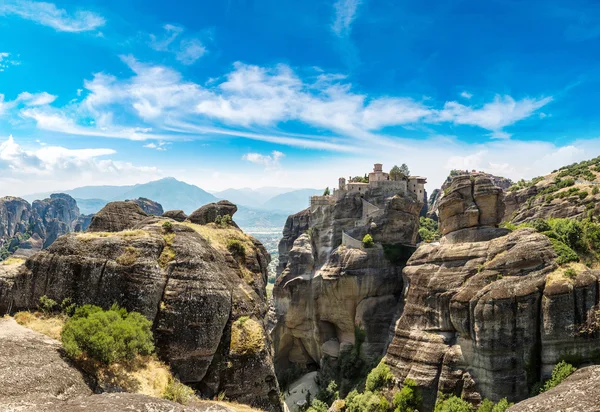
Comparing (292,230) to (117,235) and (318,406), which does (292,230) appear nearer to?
(318,406)

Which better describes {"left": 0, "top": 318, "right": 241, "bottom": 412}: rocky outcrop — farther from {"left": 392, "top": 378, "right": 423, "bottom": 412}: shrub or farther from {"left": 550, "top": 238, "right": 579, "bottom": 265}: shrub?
{"left": 550, "top": 238, "right": 579, "bottom": 265}: shrub

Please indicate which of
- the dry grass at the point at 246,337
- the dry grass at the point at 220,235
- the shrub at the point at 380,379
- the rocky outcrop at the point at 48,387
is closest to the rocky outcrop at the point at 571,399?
the dry grass at the point at 246,337

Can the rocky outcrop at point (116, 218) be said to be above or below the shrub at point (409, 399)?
above

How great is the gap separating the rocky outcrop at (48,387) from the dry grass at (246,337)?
298 inches

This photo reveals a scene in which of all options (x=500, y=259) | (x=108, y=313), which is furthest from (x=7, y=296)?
(x=500, y=259)

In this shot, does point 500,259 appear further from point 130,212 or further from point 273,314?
point 273,314

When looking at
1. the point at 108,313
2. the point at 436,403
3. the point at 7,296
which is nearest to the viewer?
the point at 108,313

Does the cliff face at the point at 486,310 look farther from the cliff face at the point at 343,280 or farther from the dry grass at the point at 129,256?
the dry grass at the point at 129,256

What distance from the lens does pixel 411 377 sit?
42688mm

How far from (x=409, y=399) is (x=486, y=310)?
42.2 ft

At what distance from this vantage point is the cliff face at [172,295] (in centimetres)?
2156

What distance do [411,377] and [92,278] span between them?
114 feet

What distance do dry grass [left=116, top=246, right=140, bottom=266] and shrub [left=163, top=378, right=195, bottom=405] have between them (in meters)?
6.92

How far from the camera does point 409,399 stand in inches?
1646
